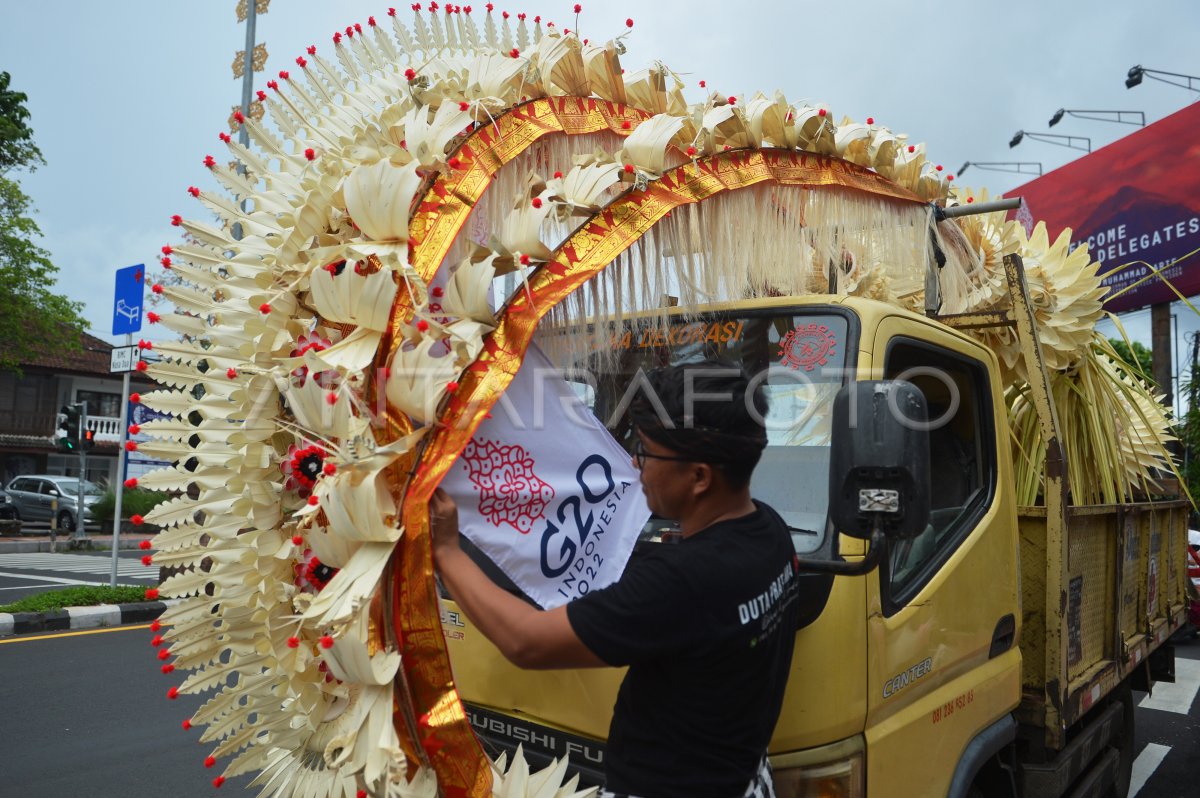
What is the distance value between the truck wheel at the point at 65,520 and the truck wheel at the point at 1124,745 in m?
24.8

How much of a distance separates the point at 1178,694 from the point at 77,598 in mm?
11021

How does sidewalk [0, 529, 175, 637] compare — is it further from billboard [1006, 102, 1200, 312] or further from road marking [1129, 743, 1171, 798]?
billboard [1006, 102, 1200, 312]

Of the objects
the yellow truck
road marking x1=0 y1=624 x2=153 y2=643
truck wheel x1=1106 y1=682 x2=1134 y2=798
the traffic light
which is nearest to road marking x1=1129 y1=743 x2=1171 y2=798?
truck wheel x1=1106 y1=682 x2=1134 y2=798

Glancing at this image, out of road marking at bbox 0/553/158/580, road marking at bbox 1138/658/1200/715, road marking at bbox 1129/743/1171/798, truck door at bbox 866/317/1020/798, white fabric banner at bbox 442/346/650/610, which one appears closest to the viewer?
white fabric banner at bbox 442/346/650/610

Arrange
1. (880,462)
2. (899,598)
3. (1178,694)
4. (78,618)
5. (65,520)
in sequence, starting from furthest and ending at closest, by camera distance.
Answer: (65,520) → (78,618) → (1178,694) → (899,598) → (880,462)

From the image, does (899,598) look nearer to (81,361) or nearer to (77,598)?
(77,598)

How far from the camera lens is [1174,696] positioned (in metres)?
7.16

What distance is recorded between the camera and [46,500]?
2248 cm

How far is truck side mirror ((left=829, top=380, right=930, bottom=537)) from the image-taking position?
1906mm

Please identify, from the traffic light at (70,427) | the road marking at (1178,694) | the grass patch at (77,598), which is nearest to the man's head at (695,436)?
the road marking at (1178,694)

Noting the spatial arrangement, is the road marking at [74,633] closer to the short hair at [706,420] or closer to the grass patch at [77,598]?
the grass patch at [77,598]

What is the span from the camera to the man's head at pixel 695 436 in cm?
174

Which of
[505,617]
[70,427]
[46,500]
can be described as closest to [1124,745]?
[505,617]

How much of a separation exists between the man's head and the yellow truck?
1.06 ft
